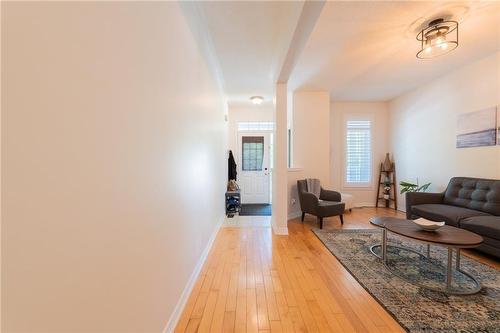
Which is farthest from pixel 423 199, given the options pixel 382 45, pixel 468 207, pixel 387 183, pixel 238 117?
pixel 238 117

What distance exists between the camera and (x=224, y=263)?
2.54 m

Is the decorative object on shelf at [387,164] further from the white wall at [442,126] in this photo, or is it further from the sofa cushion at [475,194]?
the sofa cushion at [475,194]

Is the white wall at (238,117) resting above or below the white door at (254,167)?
above

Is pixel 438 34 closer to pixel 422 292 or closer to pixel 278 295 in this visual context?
pixel 422 292

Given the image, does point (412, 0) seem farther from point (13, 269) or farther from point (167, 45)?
point (13, 269)

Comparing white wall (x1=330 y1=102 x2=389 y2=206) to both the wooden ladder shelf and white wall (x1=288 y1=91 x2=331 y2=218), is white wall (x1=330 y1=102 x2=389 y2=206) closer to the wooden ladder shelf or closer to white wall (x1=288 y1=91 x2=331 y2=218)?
the wooden ladder shelf

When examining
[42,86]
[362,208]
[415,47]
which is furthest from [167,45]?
[362,208]

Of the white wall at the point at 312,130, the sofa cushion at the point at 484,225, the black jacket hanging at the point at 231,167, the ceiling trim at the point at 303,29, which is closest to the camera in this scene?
the ceiling trim at the point at 303,29

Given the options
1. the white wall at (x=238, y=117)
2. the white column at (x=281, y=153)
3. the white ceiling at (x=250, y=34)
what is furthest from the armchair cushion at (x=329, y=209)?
the white wall at (x=238, y=117)

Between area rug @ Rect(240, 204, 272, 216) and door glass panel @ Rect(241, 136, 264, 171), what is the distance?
104cm

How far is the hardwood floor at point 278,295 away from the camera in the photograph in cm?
159

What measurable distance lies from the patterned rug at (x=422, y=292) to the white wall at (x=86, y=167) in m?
1.76

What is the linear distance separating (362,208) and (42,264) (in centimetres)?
591

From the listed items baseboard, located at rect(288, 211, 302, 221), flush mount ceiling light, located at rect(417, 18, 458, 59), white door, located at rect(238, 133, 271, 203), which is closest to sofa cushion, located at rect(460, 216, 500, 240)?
flush mount ceiling light, located at rect(417, 18, 458, 59)
